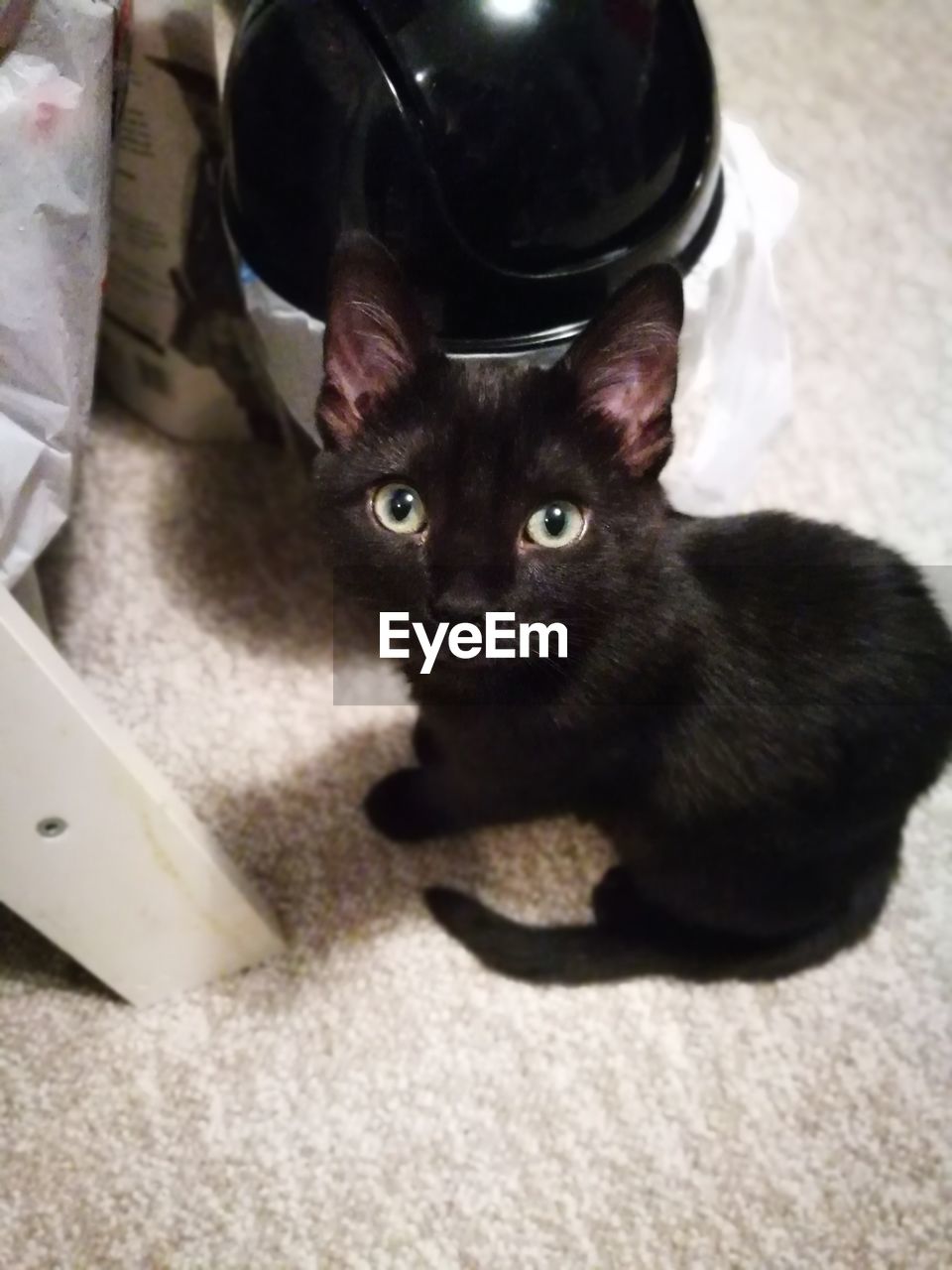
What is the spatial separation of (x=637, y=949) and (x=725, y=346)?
0.51 metres

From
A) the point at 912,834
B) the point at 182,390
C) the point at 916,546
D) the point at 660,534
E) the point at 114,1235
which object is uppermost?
the point at 660,534

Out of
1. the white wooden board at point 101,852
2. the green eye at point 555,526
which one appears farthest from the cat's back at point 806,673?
the white wooden board at point 101,852

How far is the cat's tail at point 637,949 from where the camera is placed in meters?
0.81

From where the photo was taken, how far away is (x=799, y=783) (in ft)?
2.27

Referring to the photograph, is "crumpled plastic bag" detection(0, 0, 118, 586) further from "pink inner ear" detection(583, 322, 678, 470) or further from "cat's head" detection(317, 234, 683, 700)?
"pink inner ear" detection(583, 322, 678, 470)

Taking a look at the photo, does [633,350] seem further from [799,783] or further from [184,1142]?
[184,1142]

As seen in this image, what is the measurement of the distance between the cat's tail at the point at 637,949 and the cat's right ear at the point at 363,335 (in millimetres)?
435

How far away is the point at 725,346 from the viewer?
2.90 ft

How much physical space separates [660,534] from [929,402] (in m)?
0.67

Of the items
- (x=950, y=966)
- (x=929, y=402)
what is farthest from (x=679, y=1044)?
(x=929, y=402)

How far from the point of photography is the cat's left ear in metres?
0.55

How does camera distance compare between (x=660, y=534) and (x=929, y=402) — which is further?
(x=929, y=402)

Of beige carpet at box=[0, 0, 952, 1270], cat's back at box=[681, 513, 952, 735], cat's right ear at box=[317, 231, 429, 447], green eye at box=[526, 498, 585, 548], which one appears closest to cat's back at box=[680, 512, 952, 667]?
cat's back at box=[681, 513, 952, 735]

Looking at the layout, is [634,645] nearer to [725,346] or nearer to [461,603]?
[461,603]
